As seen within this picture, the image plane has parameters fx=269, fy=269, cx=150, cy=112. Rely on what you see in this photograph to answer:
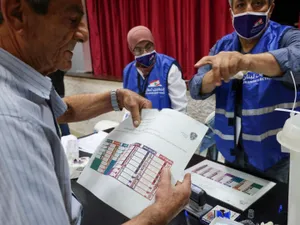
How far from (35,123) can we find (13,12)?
0.23 metres

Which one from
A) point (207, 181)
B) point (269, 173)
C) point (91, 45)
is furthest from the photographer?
point (91, 45)

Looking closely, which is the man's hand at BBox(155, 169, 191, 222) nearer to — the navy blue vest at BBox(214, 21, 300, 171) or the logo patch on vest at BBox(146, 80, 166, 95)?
the navy blue vest at BBox(214, 21, 300, 171)

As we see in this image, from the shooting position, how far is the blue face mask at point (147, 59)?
2.05m

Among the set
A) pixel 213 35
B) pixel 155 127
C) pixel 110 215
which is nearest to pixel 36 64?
pixel 155 127

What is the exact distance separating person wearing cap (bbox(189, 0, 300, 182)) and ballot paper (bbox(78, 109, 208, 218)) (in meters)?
0.30

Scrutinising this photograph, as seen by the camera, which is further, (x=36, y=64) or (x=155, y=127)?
(x=155, y=127)

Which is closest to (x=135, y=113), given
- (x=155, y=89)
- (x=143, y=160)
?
(x=143, y=160)

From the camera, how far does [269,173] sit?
3.84 ft

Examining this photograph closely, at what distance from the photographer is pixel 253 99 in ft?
3.60

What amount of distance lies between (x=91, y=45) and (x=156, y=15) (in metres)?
1.15

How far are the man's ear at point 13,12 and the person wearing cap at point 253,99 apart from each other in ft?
2.12

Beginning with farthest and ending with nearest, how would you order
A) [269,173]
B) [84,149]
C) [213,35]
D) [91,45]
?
[91,45] < [213,35] < [84,149] < [269,173]

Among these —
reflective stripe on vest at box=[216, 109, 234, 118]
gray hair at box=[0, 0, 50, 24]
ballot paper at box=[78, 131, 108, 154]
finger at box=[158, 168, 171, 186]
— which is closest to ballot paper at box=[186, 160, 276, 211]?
reflective stripe on vest at box=[216, 109, 234, 118]

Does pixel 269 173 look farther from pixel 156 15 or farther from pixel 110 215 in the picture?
pixel 156 15
